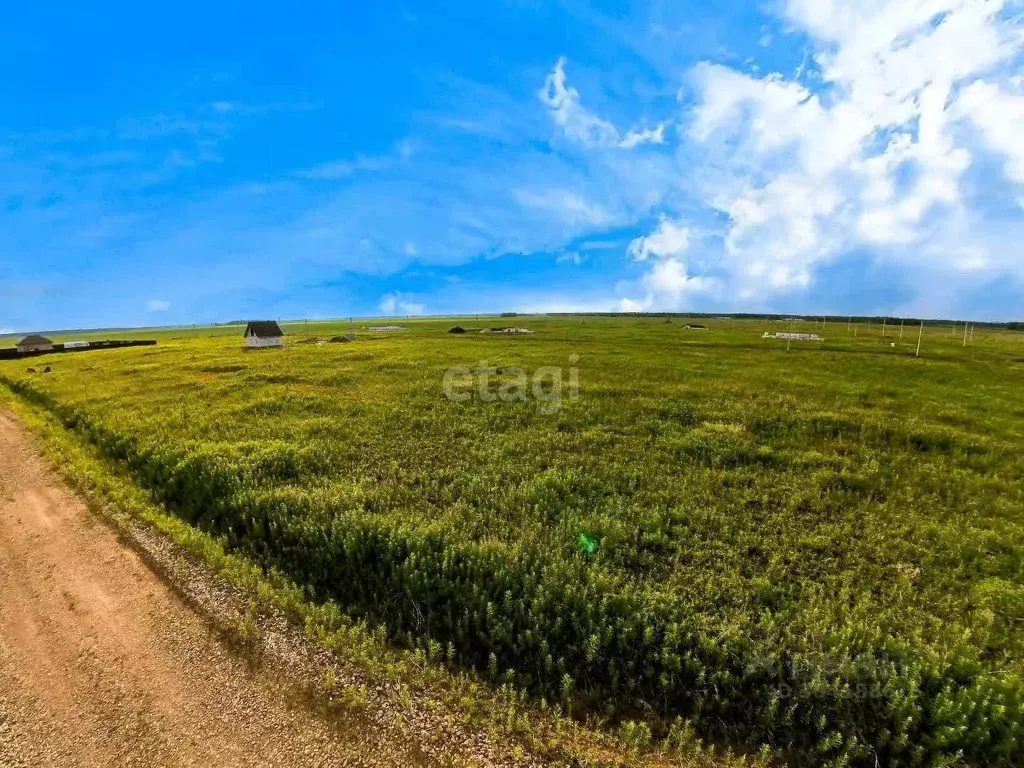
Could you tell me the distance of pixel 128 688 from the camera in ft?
19.1

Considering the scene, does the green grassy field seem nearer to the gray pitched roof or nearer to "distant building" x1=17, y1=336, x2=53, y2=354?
the gray pitched roof

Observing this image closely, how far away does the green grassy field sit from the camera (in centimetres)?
591

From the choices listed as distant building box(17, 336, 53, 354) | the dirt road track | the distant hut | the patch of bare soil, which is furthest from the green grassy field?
distant building box(17, 336, 53, 354)

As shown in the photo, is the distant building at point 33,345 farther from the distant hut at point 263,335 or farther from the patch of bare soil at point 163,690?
the patch of bare soil at point 163,690

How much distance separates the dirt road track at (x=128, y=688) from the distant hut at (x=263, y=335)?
57878 mm

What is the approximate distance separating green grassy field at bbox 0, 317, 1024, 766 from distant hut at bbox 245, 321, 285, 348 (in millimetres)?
41978

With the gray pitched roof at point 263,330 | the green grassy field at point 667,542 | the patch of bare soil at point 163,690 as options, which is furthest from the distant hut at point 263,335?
the patch of bare soil at point 163,690

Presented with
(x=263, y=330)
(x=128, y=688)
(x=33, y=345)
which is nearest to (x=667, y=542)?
(x=128, y=688)

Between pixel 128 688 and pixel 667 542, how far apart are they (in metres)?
8.69

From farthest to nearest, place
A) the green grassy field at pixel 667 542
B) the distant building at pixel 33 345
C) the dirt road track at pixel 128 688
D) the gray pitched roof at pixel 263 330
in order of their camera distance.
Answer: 1. the distant building at pixel 33 345
2. the gray pitched roof at pixel 263 330
3. the green grassy field at pixel 667 542
4. the dirt road track at pixel 128 688

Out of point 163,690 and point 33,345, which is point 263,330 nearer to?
point 33,345

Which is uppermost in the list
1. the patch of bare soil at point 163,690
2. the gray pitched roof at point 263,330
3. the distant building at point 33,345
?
the gray pitched roof at point 263,330

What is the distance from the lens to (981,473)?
14.1 m

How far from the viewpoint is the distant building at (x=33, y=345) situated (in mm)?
64188
